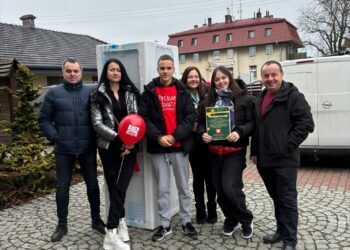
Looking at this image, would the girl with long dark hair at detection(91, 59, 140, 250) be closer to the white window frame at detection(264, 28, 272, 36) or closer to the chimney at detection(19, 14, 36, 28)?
the chimney at detection(19, 14, 36, 28)

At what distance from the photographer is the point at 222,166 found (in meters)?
4.15

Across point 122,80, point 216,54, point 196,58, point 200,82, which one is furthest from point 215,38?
point 122,80

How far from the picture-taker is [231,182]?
13.4 feet

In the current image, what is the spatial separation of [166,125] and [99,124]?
731 mm

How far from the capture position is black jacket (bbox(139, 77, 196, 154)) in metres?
4.07

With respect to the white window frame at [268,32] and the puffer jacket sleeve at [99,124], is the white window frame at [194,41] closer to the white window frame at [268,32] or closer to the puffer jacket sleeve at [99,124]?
the white window frame at [268,32]

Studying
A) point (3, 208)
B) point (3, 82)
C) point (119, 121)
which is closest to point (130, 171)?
point (119, 121)

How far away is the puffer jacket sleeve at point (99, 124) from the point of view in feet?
12.9

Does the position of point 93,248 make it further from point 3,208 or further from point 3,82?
point 3,82

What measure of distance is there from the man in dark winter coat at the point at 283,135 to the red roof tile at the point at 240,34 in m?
Result: 48.4

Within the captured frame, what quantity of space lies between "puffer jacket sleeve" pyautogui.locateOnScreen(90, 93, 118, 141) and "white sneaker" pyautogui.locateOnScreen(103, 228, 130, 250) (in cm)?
106

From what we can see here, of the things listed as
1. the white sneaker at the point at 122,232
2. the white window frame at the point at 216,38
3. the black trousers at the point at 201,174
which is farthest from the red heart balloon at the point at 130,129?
the white window frame at the point at 216,38

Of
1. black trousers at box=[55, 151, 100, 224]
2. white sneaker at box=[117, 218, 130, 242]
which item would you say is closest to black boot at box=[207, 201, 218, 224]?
white sneaker at box=[117, 218, 130, 242]

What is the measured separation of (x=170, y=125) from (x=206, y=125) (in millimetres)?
402
